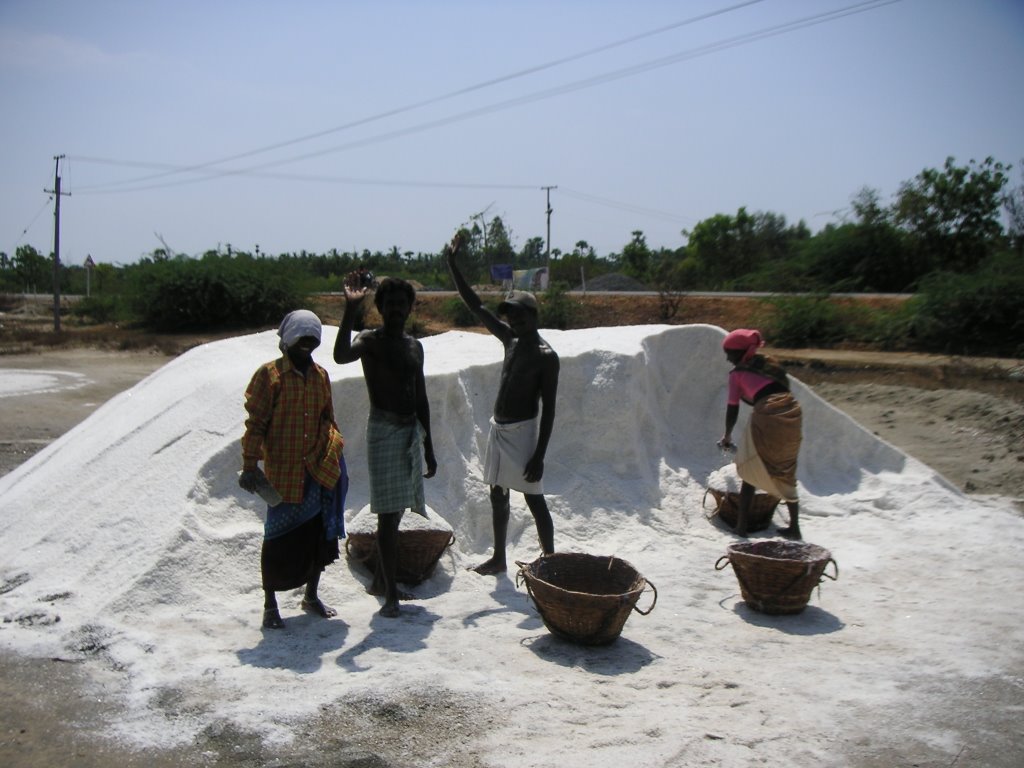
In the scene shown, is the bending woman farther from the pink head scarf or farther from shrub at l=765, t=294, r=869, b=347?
shrub at l=765, t=294, r=869, b=347

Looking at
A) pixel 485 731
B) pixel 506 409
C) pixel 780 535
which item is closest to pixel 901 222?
pixel 780 535

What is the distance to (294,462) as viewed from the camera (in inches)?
144

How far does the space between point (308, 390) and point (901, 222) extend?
23044 millimetres

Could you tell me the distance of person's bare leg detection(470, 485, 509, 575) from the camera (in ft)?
14.8

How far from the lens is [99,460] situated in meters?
5.08

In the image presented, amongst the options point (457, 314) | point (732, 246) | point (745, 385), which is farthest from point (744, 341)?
point (732, 246)

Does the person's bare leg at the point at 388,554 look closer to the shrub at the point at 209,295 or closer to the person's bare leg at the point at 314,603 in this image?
the person's bare leg at the point at 314,603

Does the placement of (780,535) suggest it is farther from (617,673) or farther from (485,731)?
(485,731)

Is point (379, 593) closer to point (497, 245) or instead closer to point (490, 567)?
point (490, 567)

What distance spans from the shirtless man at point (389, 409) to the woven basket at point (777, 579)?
60.2 inches

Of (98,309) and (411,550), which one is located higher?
(98,309)

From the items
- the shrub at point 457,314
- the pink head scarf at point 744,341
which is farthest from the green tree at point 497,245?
the pink head scarf at point 744,341

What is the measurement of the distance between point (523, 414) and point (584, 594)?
1.18m

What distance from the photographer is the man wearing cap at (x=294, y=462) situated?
142 inches
